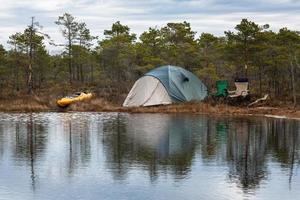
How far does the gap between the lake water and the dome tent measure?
43.2 ft

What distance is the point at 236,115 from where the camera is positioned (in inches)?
1715

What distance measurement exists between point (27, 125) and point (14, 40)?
4155cm

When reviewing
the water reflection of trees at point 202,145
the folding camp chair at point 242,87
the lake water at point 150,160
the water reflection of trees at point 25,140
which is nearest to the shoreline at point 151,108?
the folding camp chair at point 242,87

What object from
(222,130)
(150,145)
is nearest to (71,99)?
(222,130)

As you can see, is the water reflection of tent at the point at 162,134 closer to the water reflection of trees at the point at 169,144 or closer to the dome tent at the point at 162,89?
the water reflection of trees at the point at 169,144

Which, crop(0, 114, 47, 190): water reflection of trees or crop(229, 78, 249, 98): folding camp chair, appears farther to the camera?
crop(229, 78, 249, 98): folding camp chair

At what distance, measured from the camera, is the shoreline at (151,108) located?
44.5 m

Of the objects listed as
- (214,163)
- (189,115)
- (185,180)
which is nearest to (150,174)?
(185,180)

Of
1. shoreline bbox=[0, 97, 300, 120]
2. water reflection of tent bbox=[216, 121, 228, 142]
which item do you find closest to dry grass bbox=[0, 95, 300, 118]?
shoreline bbox=[0, 97, 300, 120]

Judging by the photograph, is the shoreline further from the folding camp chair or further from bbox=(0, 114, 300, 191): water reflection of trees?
bbox=(0, 114, 300, 191): water reflection of trees

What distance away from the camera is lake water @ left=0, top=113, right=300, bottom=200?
15.8 metres

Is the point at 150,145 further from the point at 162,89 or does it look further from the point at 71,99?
the point at 71,99

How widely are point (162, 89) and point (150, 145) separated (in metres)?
24.9

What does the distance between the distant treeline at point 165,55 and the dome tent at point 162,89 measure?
839cm
